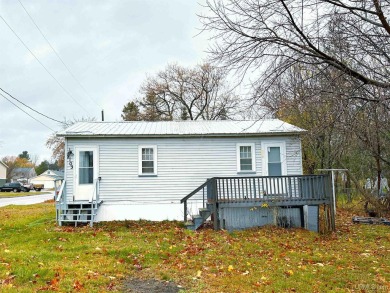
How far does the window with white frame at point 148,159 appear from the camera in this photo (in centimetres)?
1347

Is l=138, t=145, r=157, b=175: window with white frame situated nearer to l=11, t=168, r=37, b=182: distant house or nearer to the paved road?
the paved road

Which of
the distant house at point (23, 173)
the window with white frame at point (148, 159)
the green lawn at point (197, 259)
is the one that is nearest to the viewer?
the green lawn at point (197, 259)

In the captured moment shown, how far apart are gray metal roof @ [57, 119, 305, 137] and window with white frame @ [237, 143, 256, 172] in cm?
57

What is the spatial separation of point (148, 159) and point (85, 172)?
2432mm

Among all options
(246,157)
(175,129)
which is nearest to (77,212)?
(175,129)

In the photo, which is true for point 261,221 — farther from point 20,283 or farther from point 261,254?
point 20,283

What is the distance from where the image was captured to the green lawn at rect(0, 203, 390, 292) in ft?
18.7

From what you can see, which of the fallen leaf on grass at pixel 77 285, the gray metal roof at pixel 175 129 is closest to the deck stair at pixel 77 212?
the gray metal roof at pixel 175 129

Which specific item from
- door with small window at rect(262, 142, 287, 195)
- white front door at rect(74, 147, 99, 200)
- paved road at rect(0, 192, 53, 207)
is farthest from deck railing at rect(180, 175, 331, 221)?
paved road at rect(0, 192, 53, 207)

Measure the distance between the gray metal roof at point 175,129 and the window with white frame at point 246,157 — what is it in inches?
22.5

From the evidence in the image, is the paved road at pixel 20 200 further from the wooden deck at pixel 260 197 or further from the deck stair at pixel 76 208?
the wooden deck at pixel 260 197

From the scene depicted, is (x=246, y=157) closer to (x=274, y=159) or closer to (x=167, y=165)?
(x=274, y=159)

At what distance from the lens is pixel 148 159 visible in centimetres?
1355

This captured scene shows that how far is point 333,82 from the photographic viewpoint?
629 centimetres
